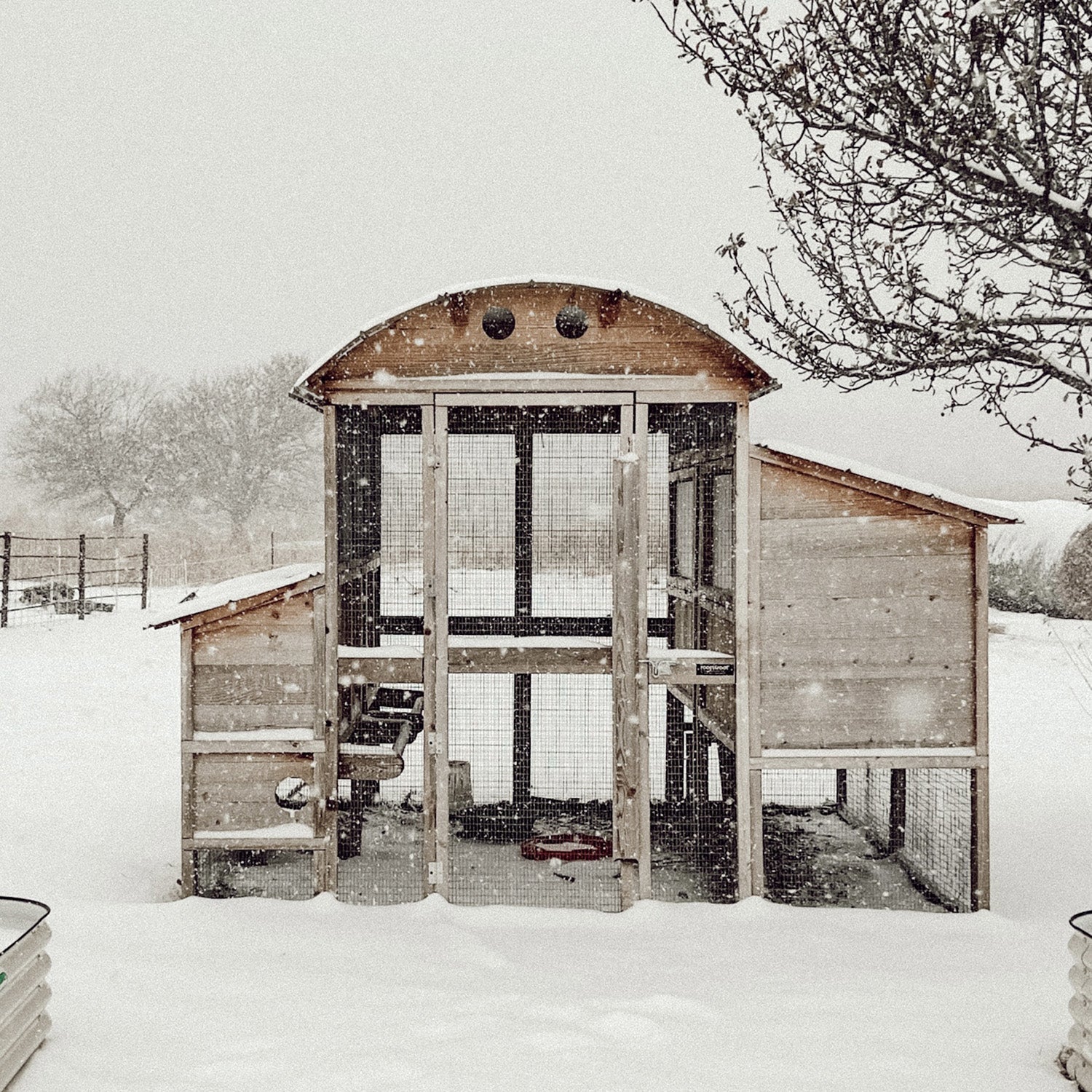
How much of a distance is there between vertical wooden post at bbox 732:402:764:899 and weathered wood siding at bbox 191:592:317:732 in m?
2.55

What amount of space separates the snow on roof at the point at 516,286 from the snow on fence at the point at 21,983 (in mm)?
2955

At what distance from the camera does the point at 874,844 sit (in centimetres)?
718

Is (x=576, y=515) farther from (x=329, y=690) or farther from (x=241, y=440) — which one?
(x=241, y=440)

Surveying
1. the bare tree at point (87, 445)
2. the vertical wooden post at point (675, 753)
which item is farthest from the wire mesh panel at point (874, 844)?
the bare tree at point (87, 445)

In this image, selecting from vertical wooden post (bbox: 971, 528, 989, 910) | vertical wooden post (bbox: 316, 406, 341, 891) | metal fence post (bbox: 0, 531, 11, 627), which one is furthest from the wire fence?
vertical wooden post (bbox: 971, 528, 989, 910)

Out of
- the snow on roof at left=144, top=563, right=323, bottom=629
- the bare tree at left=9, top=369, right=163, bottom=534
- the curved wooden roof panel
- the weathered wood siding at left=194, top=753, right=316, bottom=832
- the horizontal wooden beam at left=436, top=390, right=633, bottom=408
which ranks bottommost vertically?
the weathered wood siding at left=194, top=753, right=316, bottom=832

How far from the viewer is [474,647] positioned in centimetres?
558

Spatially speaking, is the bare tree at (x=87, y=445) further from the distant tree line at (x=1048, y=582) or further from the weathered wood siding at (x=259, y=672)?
the weathered wood siding at (x=259, y=672)

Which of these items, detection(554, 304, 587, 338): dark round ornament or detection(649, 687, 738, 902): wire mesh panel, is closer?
detection(554, 304, 587, 338): dark round ornament

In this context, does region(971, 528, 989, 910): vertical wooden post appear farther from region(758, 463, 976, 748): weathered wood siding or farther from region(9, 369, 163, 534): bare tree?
region(9, 369, 163, 534): bare tree

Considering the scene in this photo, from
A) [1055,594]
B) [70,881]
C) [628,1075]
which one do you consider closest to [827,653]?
[628,1075]

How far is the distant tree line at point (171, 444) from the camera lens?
34.5m

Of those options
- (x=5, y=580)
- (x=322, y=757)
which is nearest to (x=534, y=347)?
(x=322, y=757)

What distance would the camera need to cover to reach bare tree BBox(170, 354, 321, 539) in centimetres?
3462
